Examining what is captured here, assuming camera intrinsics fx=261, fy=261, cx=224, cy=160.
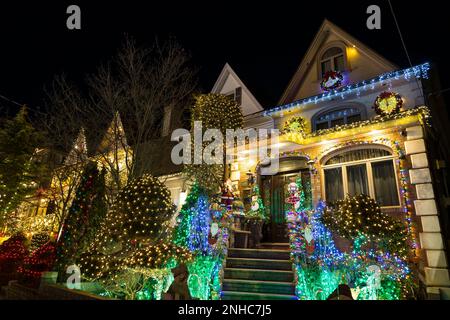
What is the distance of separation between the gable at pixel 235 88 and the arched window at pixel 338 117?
327 cm

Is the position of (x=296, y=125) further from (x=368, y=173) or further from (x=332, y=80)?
(x=368, y=173)

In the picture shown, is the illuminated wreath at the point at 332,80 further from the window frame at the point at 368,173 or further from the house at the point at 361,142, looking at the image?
the window frame at the point at 368,173

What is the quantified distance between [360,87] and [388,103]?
1.41 metres

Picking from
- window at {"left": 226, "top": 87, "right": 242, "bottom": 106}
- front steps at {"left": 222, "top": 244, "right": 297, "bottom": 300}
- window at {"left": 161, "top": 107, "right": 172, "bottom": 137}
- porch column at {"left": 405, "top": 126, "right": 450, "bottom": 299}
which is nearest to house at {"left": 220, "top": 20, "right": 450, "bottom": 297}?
porch column at {"left": 405, "top": 126, "right": 450, "bottom": 299}

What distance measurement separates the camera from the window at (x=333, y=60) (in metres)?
12.1

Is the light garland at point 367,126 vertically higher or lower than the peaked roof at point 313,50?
lower

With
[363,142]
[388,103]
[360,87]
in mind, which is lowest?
[363,142]

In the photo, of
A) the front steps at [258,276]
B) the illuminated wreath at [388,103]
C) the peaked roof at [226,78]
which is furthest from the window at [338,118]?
the front steps at [258,276]

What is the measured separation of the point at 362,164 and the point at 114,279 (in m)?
9.13

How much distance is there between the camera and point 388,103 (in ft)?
31.4

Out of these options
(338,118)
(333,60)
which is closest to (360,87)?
(338,118)
